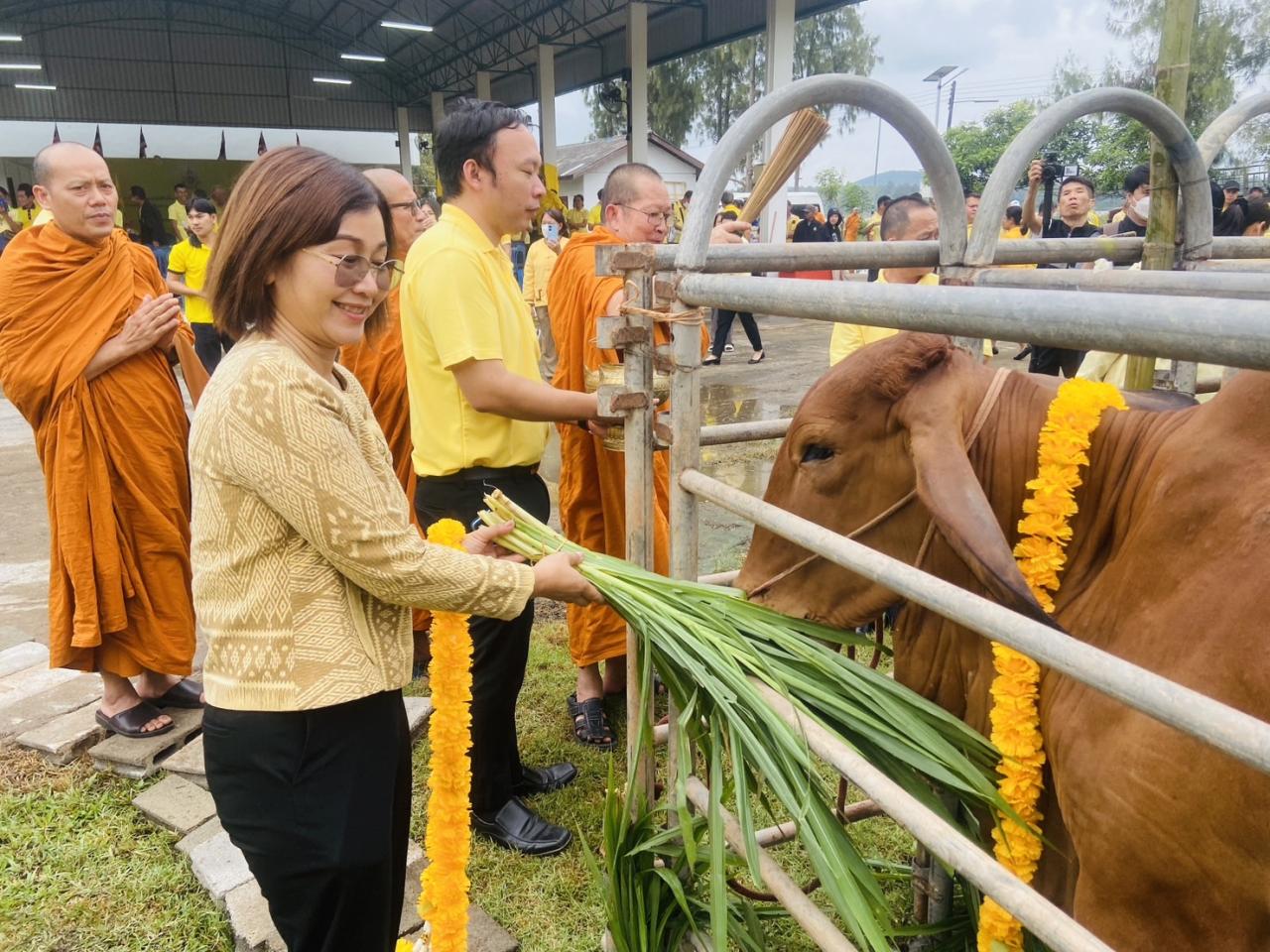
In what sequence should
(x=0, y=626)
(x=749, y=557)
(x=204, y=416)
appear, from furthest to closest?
(x=0, y=626), (x=749, y=557), (x=204, y=416)

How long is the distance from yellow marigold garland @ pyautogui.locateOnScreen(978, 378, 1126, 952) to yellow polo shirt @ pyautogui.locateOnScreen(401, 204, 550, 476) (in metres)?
1.49

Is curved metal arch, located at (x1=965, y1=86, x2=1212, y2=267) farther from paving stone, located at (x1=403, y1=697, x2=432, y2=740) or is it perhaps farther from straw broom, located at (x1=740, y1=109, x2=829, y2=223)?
paving stone, located at (x1=403, y1=697, x2=432, y2=740)

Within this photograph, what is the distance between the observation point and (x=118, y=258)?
138 inches

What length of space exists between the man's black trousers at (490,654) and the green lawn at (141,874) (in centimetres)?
22

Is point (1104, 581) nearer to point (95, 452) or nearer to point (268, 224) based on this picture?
point (268, 224)

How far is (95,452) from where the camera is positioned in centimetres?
335

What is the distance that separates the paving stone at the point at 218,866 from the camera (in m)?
2.67

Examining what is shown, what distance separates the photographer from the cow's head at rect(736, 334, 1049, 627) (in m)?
1.63

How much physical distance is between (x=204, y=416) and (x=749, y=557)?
1.05 metres

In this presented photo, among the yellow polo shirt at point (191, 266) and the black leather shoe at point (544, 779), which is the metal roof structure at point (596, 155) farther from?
the black leather shoe at point (544, 779)

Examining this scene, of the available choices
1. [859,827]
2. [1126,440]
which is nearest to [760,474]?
[859,827]

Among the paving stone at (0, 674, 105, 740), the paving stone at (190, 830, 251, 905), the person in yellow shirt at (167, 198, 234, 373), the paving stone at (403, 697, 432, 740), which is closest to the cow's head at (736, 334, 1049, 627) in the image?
the paving stone at (190, 830, 251, 905)

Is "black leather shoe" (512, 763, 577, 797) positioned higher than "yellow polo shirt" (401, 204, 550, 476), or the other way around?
"yellow polo shirt" (401, 204, 550, 476)

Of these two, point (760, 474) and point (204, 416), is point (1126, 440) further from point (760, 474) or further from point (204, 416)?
point (760, 474)
